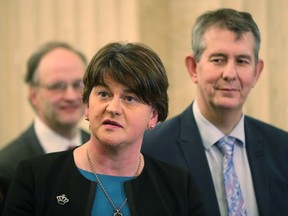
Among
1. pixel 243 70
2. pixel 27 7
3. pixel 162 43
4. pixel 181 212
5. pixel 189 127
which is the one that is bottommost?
pixel 181 212

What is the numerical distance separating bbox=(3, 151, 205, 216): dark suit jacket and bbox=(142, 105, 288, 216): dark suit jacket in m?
0.47

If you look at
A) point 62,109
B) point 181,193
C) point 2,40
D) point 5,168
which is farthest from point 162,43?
point 181,193

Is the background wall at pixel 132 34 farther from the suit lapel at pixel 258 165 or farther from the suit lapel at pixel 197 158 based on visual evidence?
the suit lapel at pixel 197 158

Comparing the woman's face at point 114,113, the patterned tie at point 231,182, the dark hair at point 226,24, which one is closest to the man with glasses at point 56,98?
the dark hair at point 226,24

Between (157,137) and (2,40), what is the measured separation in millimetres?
3046

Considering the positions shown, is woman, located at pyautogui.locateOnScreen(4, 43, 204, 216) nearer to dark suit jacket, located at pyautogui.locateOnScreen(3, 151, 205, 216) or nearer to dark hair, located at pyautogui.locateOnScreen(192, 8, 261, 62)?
dark suit jacket, located at pyautogui.locateOnScreen(3, 151, 205, 216)

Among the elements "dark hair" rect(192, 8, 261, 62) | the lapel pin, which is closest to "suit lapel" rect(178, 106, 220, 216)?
"dark hair" rect(192, 8, 261, 62)

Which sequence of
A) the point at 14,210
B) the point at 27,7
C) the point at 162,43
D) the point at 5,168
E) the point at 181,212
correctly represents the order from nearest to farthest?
1. the point at 14,210
2. the point at 181,212
3. the point at 5,168
4. the point at 162,43
5. the point at 27,7

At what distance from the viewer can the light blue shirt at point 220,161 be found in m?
2.83

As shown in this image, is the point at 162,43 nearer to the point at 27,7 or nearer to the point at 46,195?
the point at 27,7

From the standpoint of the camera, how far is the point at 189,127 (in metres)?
2.96

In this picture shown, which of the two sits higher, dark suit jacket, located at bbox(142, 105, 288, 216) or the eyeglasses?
the eyeglasses

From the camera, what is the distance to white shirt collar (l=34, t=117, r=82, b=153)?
147 inches

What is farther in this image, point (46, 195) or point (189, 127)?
point (189, 127)
